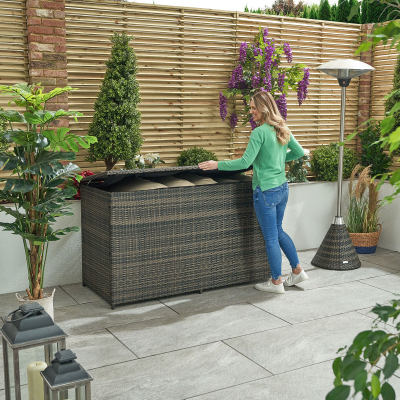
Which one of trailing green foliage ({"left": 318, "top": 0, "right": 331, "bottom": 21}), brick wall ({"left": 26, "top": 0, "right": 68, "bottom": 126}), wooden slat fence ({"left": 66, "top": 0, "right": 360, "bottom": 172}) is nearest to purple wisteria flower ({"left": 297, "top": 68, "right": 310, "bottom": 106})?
wooden slat fence ({"left": 66, "top": 0, "right": 360, "bottom": 172})

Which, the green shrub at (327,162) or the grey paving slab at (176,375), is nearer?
the grey paving slab at (176,375)

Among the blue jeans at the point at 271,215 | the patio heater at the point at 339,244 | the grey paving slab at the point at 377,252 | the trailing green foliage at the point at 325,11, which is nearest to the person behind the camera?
the blue jeans at the point at 271,215

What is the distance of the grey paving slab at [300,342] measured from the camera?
337cm

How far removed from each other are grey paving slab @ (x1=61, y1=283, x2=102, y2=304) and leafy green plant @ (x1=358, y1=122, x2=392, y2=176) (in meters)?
3.57

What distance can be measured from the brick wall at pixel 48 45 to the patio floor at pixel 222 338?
191 centimetres

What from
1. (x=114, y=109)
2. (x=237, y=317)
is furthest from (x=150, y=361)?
(x=114, y=109)

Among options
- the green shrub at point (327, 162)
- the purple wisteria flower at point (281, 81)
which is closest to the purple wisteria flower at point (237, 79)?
the purple wisteria flower at point (281, 81)

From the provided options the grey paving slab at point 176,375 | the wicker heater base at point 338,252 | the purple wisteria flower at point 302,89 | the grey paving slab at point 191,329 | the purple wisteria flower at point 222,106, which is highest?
the purple wisteria flower at point 302,89

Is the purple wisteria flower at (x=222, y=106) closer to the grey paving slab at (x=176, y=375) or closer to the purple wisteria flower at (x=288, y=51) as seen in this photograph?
the purple wisteria flower at (x=288, y=51)

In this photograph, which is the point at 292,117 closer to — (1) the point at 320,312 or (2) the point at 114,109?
(2) the point at 114,109

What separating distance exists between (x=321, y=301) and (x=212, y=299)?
941 millimetres

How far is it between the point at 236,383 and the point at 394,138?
2.47m

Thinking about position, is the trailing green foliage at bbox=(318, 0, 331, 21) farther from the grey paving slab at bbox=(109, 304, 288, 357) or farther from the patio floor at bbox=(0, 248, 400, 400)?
the grey paving slab at bbox=(109, 304, 288, 357)

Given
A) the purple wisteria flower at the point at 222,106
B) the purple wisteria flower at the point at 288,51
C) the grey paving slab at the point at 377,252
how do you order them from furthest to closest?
the grey paving slab at the point at 377,252 → the purple wisteria flower at the point at 288,51 → the purple wisteria flower at the point at 222,106
